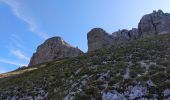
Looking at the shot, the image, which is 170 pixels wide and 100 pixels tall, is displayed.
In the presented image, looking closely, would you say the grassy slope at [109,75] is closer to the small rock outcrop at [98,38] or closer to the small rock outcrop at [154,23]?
the small rock outcrop at [154,23]

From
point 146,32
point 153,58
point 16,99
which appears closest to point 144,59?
point 153,58

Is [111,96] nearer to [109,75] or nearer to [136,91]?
[136,91]

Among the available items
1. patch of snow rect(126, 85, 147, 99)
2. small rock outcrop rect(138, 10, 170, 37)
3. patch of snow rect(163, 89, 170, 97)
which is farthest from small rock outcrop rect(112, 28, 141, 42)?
patch of snow rect(163, 89, 170, 97)

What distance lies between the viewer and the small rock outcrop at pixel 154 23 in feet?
428

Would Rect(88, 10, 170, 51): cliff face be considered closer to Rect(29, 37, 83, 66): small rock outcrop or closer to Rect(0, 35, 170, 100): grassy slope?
Rect(29, 37, 83, 66): small rock outcrop

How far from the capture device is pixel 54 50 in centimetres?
15150

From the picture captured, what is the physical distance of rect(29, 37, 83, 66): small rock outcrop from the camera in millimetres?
148325

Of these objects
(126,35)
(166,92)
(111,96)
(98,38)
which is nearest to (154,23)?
(126,35)

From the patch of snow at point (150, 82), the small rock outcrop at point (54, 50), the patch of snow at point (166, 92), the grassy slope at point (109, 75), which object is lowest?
the patch of snow at point (166, 92)

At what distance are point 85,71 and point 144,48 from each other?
41.3ft

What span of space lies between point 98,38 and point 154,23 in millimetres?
27936

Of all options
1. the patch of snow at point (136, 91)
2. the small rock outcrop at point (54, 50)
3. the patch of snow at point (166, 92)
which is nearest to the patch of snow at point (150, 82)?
the patch of snow at point (136, 91)

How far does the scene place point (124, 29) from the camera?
479 feet

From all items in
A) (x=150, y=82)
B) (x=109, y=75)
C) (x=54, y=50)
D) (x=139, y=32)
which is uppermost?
(x=139, y=32)
